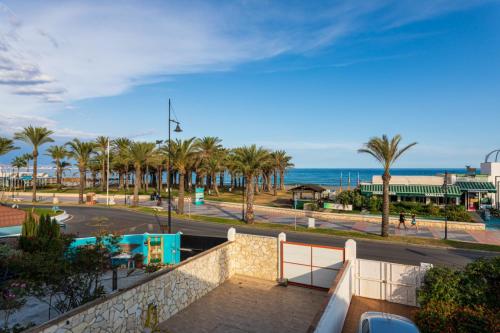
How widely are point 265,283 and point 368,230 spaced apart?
18008 mm

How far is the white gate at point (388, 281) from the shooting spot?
13508 millimetres

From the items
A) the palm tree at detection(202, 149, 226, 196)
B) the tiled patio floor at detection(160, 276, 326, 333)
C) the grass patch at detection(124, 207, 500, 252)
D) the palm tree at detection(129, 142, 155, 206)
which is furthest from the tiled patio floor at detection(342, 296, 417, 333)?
the palm tree at detection(202, 149, 226, 196)

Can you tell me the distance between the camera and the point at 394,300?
13930 millimetres

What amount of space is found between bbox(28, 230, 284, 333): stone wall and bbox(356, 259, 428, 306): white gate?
4.57 m

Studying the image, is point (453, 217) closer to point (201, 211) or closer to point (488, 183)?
point (488, 183)

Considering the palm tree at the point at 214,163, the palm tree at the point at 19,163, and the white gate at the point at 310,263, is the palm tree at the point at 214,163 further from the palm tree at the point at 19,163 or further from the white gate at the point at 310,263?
the palm tree at the point at 19,163

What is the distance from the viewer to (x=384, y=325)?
30.1 ft

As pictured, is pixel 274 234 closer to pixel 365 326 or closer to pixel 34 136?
pixel 365 326

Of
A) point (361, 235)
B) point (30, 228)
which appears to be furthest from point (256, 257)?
point (361, 235)

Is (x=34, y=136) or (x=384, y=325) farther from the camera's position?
(x=34, y=136)

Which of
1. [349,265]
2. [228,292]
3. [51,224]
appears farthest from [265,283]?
[51,224]

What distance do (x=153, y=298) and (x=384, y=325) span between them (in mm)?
7934

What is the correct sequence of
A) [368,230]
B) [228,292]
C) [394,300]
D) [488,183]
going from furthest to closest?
[488,183]
[368,230]
[228,292]
[394,300]

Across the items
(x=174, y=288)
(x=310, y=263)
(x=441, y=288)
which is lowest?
(x=174, y=288)
